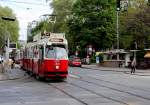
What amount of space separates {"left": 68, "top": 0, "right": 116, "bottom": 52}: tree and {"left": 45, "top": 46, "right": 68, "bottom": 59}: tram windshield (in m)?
56.7

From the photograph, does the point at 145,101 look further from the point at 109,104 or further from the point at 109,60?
the point at 109,60

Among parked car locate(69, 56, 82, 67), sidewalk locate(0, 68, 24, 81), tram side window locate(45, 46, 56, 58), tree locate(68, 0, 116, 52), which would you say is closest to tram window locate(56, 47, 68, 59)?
tram side window locate(45, 46, 56, 58)

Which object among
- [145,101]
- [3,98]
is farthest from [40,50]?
[145,101]

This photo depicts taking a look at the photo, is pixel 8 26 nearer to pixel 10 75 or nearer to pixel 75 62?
pixel 75 62

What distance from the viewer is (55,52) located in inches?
1248

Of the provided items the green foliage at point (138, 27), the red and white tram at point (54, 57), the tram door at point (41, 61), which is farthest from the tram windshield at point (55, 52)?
the green foliage at point (138, 27)

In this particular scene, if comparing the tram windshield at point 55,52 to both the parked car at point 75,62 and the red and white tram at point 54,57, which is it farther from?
the parked car at point 75,62

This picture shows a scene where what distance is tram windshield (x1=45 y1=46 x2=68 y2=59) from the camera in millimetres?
Result: 31562

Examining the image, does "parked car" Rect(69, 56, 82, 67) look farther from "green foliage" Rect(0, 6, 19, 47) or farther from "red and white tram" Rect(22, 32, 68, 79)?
"red and white tram" Rect(22, 32, 68, 79)

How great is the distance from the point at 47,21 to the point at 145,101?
95202 millimetres

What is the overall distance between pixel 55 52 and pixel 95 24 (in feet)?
193

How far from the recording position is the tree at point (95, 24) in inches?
3504

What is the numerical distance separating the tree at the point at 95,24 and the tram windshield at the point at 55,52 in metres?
56.7

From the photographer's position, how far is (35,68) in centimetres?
3541
